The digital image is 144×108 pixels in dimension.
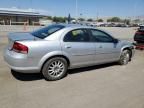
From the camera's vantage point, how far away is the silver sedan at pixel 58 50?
491 centimetres

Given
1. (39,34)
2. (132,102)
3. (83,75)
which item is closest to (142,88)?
(132,102)

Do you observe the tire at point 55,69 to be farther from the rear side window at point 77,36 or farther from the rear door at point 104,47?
the rear door at point 104,47

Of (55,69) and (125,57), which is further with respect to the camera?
(125,57)

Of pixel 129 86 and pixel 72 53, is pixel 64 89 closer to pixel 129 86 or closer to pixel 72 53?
pixel 72 53

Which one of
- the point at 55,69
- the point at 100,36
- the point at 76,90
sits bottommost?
the point at 76,90

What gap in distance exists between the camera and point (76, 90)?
15.8 feet

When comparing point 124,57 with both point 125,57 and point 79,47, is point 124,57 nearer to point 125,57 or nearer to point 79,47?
point 125,57

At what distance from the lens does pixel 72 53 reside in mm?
5566

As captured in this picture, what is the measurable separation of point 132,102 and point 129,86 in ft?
3.24

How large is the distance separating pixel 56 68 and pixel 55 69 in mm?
40

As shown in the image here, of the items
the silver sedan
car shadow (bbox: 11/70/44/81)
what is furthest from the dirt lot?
the silver sedan

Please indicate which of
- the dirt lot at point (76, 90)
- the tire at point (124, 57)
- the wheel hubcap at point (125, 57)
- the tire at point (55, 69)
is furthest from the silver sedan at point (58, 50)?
the wheel hubcap at point (125, 57)

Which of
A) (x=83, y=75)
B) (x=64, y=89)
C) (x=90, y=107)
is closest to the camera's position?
(x=90, y=107)

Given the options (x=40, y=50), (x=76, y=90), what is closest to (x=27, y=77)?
(x=40, y=50)
